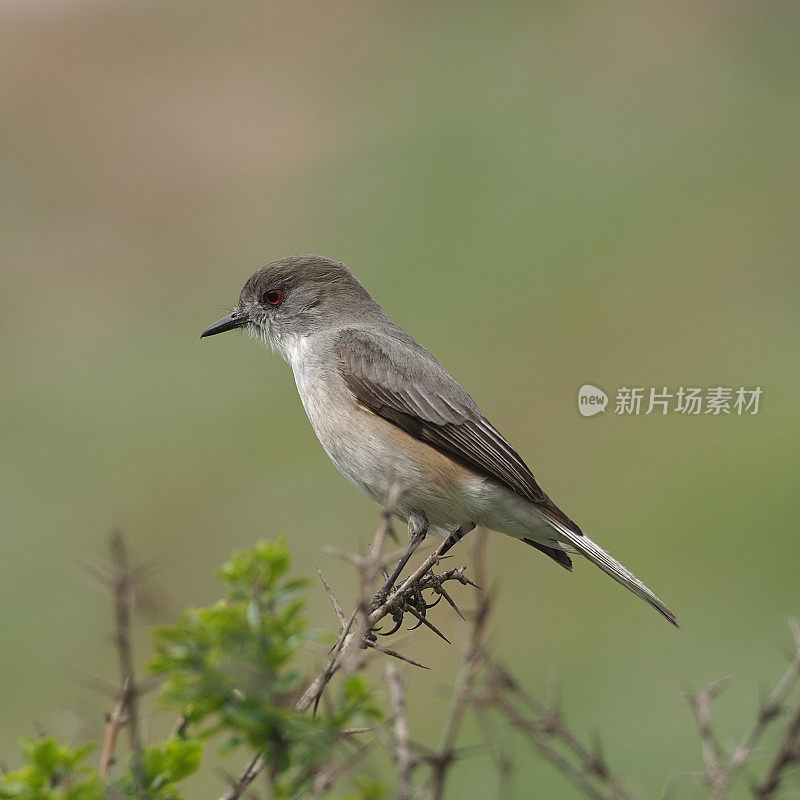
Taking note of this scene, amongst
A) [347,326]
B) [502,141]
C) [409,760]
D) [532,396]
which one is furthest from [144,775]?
[502,141]

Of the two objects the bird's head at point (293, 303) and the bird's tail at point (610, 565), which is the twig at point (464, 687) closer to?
the bird's tail at point (610, 565)

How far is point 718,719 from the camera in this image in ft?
20.1

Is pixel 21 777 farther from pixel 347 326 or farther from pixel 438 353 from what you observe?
pixel 438 353

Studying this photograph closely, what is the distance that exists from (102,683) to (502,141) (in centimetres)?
1205

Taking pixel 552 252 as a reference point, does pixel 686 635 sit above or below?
below

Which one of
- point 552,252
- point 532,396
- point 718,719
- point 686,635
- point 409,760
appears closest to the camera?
point 409,760

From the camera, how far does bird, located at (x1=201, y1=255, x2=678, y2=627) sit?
4430mm

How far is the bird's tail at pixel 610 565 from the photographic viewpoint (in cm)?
381

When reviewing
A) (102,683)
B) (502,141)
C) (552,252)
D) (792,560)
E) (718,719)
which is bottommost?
(102,683)

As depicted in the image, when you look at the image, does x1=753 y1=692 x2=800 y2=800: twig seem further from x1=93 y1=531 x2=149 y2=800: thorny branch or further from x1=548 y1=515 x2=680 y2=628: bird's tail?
x1=548 y1=515 x2=680 y2=628: bird's tail

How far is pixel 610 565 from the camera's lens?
Result: 414 centimetres

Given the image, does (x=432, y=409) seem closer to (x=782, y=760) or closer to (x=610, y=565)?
(x=610, y=565)

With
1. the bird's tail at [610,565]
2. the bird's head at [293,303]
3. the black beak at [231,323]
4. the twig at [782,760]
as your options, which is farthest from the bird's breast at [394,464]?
the twig at [782,760]

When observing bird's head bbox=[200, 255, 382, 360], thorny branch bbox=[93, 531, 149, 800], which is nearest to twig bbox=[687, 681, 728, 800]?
thorny branch bbox=[93, 531, 149, 800]
